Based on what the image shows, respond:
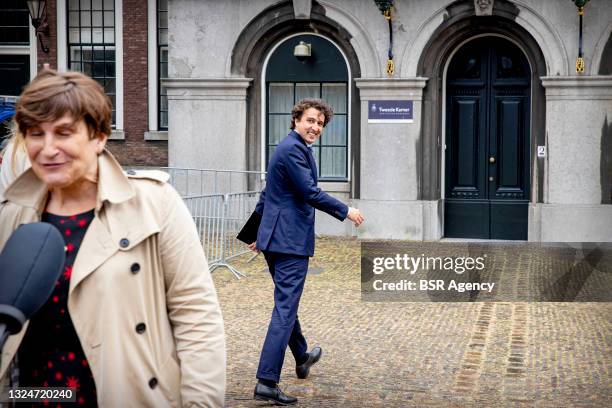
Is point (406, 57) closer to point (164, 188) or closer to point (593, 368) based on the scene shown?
point (593, 368)

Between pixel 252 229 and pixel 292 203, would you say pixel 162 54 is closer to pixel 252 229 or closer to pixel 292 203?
pixel 252 229

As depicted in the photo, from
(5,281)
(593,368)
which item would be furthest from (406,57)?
(5,281)

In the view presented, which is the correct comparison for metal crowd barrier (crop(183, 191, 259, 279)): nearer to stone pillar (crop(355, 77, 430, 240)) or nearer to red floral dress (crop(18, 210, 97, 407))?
stone pillar (crop(355, 77, 430, 240))

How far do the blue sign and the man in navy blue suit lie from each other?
406 inches

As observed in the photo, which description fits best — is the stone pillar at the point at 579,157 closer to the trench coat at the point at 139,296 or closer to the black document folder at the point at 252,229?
the black document folder at the point at 252,229

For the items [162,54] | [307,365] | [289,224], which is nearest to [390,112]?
[162,54]

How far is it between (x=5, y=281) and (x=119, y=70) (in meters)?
18.2

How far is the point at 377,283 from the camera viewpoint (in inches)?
518

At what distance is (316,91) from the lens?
60.1ft

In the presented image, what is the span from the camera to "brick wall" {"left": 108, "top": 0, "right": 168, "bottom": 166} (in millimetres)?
19656

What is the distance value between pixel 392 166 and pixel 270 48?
315 centimetres

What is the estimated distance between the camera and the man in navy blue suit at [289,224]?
6.93 meters

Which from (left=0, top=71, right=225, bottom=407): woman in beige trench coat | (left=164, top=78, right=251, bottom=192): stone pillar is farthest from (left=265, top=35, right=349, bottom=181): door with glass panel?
(left=0, top=71, right=225, bottom=407): woman in beige trench coat

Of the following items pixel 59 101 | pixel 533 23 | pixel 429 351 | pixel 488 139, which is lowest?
pixel 429 351
